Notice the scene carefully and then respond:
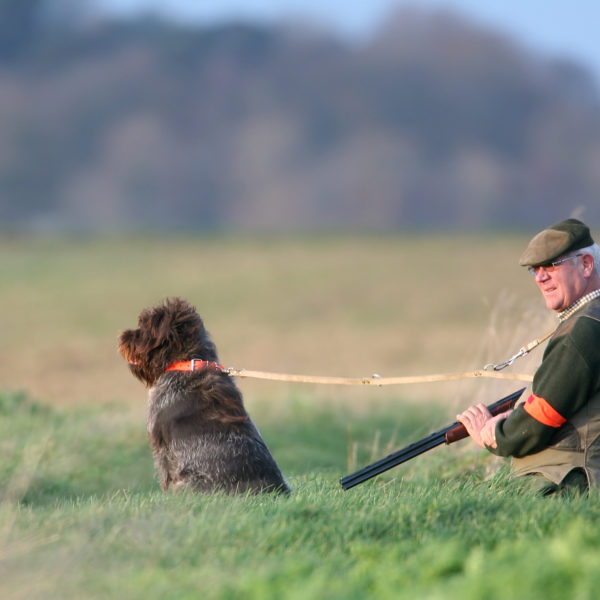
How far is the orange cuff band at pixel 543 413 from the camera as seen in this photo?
4.62m

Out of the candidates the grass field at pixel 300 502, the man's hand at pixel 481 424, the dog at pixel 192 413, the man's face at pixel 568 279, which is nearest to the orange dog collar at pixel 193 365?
the dog at pixel 192 413

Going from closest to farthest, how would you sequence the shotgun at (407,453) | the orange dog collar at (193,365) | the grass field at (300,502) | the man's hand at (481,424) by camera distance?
the grass field at (300,502)
the man's hand at (481,424)
the shotgun at (407,453)
the orange dog collar at (193,365)

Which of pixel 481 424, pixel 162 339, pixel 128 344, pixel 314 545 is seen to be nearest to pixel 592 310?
pixel 481 424

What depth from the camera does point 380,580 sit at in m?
3.41

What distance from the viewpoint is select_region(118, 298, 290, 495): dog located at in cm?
527

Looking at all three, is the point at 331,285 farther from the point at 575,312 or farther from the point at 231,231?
the point at 575,312

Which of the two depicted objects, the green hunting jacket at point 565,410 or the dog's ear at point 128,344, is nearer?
the green hunting jacket at point 565,410

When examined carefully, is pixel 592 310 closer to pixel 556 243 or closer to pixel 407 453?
pixel 556 243

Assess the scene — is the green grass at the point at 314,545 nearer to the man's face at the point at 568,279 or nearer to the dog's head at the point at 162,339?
the dog's head at the point at 162,339

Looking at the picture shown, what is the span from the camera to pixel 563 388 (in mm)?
4582

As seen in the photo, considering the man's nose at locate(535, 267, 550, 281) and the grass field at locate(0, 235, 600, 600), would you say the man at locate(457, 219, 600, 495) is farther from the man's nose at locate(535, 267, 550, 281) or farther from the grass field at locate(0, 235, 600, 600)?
the grass field at locate(0, 235, 600, 600)

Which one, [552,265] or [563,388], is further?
[552,265]

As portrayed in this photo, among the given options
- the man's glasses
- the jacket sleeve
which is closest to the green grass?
the jacket sleeve

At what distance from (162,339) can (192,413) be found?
50cm
